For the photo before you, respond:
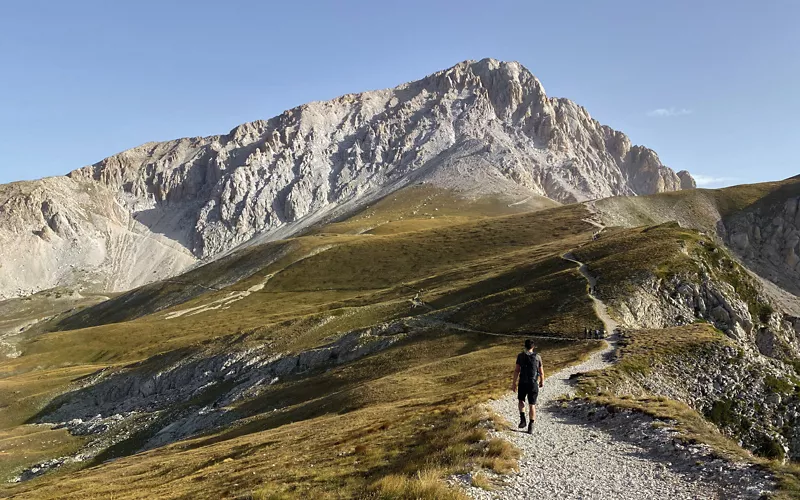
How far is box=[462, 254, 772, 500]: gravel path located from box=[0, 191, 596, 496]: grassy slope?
4.85 meters

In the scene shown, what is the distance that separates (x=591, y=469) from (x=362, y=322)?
69.9 metres

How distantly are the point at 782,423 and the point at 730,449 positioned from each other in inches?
858

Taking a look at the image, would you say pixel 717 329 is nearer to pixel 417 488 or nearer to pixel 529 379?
pixel 529 379

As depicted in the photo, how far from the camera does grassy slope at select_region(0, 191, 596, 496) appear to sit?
4416 cm

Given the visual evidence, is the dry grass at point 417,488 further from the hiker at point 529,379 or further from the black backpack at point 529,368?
the black backpack at point 529,368

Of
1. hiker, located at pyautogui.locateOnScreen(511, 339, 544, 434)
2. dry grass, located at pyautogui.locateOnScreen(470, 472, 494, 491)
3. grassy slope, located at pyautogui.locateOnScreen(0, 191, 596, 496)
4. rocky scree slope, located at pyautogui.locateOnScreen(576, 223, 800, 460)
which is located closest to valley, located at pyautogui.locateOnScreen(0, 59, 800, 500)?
dry grass, located at pyautogui.locateOnScreen(470, 472, 494, 491)

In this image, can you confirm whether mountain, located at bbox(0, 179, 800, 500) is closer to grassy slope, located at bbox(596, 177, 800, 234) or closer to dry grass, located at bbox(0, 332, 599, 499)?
dry grass, located at bbox(0, 332, 599, 499)

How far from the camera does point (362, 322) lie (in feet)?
282

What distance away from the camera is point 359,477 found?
18.0m

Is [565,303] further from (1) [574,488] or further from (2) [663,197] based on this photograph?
(2) [663,197]

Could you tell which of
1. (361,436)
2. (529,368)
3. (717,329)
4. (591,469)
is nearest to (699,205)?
(717,329)

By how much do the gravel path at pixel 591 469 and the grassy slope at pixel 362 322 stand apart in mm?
4845

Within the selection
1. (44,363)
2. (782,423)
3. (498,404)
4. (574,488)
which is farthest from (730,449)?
(44,363)

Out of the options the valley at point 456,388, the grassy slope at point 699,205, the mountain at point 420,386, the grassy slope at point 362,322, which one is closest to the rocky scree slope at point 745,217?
the grassy slope at point 699,205
